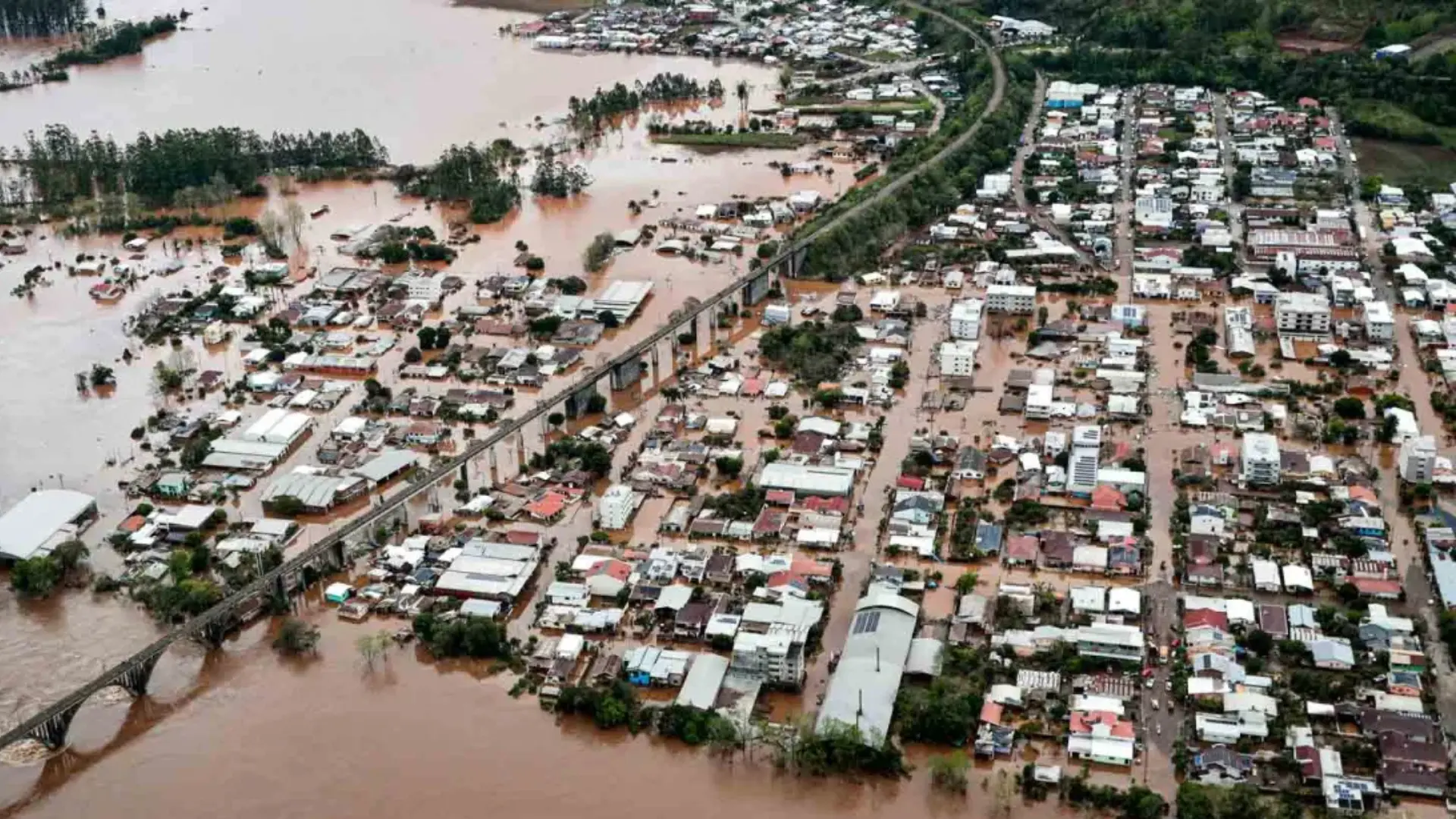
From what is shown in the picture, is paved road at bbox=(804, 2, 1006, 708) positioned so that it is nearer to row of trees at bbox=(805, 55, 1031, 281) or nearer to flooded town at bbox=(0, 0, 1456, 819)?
flooded town at bbox=(0, 0, 1456, 819)

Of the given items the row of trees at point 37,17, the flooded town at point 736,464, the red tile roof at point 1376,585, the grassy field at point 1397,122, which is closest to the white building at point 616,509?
the flooded town at point 736,464

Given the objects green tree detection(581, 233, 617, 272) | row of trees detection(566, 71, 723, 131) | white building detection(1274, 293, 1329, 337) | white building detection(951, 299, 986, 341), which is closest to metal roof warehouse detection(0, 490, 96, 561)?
green tree detection(581, 233, 617, 272)

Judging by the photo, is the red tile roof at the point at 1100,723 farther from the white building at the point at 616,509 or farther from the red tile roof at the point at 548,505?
the red tile roof at the point at 548,505

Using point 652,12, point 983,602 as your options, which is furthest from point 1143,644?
point 652,12

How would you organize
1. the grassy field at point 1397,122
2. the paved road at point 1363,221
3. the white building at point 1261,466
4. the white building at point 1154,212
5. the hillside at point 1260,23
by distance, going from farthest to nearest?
the hillside at point 1260,23
the grassy field at point 1397,122
the white building at point 1154,212
the paved road at point 1363,221
the white building at point 1261,466

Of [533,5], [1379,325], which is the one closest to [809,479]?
[1379,325]

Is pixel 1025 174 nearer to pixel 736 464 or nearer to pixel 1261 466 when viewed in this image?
pixel 1261 466
